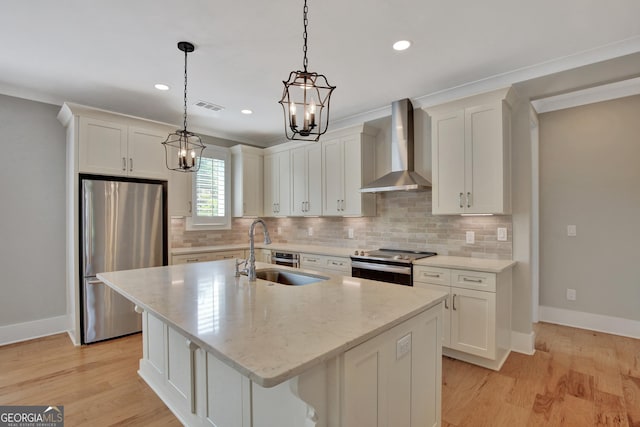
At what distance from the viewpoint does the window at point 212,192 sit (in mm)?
4762

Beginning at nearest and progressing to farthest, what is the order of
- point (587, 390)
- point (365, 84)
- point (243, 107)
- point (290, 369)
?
point (290, 369)
point (587, 390)
point (365, 84)
point (243, 107)

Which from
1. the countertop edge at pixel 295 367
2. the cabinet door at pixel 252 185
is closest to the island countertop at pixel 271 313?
the countertop edge at pixel 295 367

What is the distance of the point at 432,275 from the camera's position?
3.09 metres

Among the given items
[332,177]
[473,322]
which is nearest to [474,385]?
[473,322]

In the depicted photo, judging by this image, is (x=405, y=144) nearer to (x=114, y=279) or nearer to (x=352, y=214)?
(x=352, y=214)

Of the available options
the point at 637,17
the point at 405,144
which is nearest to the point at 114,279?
the point at 405,144

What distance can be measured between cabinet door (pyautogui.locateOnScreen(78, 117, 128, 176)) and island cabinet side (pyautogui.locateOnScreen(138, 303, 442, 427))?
2.32 m

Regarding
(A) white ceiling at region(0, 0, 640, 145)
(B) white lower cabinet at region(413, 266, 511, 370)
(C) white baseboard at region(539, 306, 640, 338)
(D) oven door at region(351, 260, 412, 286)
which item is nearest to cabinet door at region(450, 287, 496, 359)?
(B) white lower cabinet at region(413, 266, 511, 370)

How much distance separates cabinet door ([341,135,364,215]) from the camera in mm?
4051

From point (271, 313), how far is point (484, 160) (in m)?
2.60

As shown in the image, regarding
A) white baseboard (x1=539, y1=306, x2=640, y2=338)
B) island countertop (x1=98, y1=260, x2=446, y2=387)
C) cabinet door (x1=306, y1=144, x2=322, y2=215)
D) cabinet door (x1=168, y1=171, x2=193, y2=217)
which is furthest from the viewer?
cabinet door (x1=306, y1=144, x2=322, y2=215)

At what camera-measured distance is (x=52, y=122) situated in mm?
3691

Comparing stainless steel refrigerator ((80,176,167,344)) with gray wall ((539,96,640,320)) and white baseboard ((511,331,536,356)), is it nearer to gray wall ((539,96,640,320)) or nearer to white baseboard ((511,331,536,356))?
white baseboard ((511,331,536,356))

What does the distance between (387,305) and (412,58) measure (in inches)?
87.9
